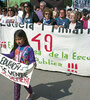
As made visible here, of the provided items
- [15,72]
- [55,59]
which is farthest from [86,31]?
[15,72]

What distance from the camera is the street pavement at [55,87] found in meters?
3.62

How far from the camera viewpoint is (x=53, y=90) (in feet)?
12.7

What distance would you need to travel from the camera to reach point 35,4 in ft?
27.5

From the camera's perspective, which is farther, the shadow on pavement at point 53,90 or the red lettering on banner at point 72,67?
the red lettering on banner at point 72,67

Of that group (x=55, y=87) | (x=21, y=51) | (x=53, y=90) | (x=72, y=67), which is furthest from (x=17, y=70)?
(x=72, y=67)

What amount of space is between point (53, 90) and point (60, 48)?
119 cm

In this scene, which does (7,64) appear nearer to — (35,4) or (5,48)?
(5,48)

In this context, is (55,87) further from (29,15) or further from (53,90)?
(29,15)

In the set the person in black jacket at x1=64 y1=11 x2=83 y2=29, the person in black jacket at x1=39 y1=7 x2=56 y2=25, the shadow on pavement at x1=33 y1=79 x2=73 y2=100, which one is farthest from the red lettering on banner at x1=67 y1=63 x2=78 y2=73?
the person in black jacket at x1=39 y1=7 x2=56 y2=25

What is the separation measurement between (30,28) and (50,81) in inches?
60.2

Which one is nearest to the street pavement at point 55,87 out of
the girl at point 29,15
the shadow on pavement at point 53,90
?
the shadow on pavement at point 53,90

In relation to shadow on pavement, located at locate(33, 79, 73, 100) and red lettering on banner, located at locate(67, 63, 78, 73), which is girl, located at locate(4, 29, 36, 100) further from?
red lettering on banner, located at locate(67, 63, 78, 73)

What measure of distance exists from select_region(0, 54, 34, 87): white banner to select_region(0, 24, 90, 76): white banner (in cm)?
176

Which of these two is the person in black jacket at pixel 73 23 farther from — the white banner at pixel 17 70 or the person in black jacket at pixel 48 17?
the white banner at pixel 17 70
